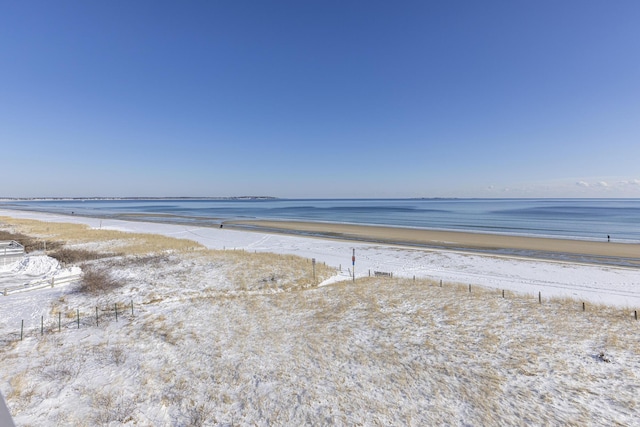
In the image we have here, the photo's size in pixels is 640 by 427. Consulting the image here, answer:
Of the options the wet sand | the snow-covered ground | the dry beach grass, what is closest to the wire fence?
the dry beach grass

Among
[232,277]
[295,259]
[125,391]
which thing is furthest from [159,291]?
[295,259]

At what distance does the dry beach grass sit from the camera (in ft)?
24.8

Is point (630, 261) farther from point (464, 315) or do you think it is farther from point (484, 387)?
point (484, 387)

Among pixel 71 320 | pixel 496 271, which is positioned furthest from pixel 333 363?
pixel 496 271

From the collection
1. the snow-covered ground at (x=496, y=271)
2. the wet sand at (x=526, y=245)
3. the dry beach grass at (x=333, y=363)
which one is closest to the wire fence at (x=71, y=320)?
the dry beach grass at (x=333, y=363)

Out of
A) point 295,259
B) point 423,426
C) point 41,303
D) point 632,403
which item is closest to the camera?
point 423,426

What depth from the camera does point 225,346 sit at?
1122 cm

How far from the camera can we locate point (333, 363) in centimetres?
998

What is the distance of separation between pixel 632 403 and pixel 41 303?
25.9 m

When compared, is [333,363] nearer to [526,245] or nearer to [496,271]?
[496,271]

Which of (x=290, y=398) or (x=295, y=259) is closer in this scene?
(x=290, y=398)

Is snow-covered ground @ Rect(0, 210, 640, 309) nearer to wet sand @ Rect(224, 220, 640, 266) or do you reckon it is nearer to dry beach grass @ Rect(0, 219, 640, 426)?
dry beach grass @ Rect(0, 219, 640, 426)

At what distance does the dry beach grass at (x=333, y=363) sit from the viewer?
7559 millimetres

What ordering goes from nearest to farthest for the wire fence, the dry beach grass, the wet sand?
1. the dry beach grass
2. the wire fence
3. the wet sand
